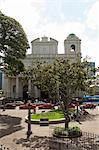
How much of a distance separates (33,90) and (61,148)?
5388cm

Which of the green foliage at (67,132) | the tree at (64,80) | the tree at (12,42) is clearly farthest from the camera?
the tree at (12,42)

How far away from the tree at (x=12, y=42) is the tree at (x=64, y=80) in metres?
13.0

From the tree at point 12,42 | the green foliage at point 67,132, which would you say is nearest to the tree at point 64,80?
the green foliage at point 67,132

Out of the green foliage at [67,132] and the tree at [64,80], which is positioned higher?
the tree at [64,80]

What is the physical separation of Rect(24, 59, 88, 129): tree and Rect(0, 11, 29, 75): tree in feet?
42.8

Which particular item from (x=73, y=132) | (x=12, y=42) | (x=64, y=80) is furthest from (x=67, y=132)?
(x=12, y=42)

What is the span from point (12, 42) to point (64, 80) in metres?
15.0

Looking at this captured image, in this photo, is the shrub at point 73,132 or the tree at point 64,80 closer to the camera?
the shrub at point 73,132

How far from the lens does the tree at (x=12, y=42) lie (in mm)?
35969

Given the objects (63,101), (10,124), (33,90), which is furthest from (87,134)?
(33,90)

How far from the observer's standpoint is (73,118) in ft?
111

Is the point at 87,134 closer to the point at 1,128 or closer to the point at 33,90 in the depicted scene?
the point at 1,128

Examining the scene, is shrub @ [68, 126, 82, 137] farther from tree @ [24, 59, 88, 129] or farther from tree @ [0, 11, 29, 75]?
tree @ [0, 11, 29, 75]

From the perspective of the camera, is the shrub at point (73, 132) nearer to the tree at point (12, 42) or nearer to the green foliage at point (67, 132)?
the green foliage at point (67, 132)
